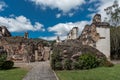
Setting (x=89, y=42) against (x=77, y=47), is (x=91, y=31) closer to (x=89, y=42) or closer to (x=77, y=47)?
(x=89, y=42)

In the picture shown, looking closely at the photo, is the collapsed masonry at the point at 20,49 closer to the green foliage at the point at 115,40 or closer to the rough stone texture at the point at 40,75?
the green foliage at the point at 115,40

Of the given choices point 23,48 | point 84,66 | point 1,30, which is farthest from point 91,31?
point 1,30

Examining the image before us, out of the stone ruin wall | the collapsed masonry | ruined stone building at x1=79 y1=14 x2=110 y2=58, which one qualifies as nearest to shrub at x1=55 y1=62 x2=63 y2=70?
the stone ruin wall

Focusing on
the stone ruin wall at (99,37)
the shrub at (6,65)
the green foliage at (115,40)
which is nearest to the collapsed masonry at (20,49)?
the stone ruin wall at (99,37)

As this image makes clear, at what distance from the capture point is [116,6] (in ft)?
147

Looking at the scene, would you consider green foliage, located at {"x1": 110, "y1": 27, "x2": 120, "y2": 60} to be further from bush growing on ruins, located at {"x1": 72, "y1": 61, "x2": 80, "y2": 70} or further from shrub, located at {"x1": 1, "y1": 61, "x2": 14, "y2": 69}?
shrub, located at {"x1": 1, "y1": 61, "x2": 14, "y2": 69}

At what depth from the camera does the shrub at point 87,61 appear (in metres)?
23.0

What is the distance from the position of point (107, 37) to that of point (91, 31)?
2709 millimetres

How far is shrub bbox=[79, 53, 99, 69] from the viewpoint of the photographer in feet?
75.4

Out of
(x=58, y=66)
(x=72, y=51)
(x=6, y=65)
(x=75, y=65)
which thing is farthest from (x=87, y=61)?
(x=6, y=65)

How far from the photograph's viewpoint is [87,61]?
23.1 metres

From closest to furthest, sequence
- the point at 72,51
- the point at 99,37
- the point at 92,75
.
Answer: the point at 92,75, the point at 72,51, the point at 99,37

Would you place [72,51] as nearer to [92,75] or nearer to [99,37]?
[92,75]

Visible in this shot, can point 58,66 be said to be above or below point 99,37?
below
